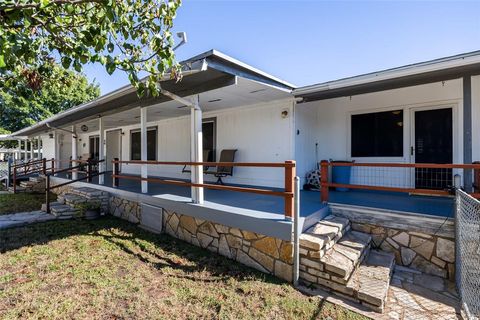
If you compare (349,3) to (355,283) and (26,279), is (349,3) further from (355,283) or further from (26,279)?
(26,279)

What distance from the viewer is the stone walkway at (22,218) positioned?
220 inches

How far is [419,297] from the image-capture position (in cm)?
285

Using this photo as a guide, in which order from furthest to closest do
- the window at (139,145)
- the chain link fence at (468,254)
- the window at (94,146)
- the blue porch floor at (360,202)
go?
1. the window at (94,146)
2. the window at (139,145)
3. the blue porch floor at (360,202)
4. the chain link fence at (468,254)

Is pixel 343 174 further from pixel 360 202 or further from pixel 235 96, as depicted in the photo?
pixel 235 96

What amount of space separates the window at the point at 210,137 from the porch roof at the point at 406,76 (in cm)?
333

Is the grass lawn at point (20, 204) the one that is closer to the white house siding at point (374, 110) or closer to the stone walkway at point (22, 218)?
the stone walkway at point (22, 218)

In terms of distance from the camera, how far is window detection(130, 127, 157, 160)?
32.6 ft

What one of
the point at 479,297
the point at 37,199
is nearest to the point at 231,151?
the point at 479,297

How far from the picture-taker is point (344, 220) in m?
3.92

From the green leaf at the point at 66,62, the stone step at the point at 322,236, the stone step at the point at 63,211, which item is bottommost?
the stone step at the point at 63,211

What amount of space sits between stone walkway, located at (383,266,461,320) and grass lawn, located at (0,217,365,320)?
1.79 ft

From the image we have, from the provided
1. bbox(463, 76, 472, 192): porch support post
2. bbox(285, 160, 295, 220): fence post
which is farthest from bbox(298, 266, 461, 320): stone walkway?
bbox(463, 76, 472, 192): porch support post

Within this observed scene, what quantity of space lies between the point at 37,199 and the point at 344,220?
384 inches

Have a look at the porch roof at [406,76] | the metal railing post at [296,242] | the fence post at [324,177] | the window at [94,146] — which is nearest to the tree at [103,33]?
the metal railing post at [296,242]
